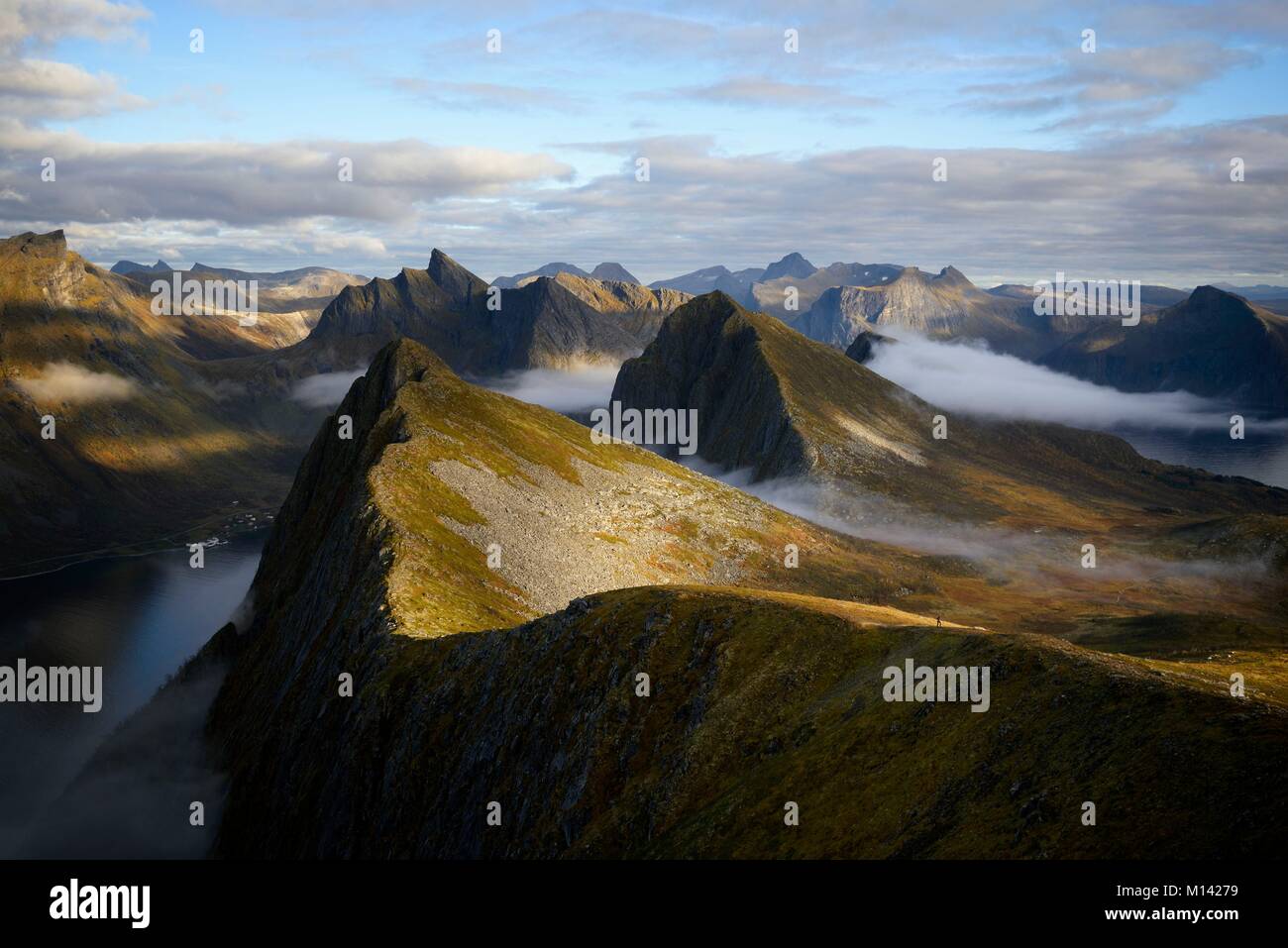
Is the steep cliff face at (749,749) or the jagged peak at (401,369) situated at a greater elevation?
the jagged peak at (401,369)

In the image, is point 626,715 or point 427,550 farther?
point 427,550

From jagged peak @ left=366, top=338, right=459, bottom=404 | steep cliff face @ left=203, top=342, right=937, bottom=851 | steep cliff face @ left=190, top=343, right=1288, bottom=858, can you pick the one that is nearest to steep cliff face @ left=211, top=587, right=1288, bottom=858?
steep cliff face @ left=190, top=343, right=1288, bottom=858

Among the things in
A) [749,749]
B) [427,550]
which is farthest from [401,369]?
[749,749]

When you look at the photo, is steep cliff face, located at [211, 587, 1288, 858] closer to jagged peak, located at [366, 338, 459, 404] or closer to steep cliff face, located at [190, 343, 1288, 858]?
steep cliff face, located at [190, 343, 1288, 858]

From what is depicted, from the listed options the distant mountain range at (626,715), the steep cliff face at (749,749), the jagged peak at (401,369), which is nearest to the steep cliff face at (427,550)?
the jagged peak at (401,369)

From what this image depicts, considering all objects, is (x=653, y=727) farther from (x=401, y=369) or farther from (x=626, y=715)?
(x=401, y=369)

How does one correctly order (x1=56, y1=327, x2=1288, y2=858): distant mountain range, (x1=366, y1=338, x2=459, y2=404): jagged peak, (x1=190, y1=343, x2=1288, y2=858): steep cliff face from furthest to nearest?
1. (x1=366, y1=338, x2=459, y2=404): jagged peak
2. (x1=56, y1=327, x2=1288, y2=858): distant mountain range
3. (x1=190, y1=343, x2=1288, y2=858): steep cliff face

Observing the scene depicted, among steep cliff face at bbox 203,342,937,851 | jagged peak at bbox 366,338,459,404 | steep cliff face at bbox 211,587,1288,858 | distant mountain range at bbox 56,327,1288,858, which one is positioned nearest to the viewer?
steep cliff face at bbox 211,587,1288,858

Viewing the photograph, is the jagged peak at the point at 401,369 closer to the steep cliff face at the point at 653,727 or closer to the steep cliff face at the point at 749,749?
the steep cliff face at the point at 653,727
